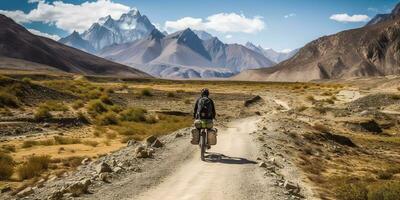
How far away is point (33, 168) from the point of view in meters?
21.1

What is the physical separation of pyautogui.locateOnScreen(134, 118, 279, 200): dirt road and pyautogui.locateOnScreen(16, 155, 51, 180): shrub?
21.5 feet

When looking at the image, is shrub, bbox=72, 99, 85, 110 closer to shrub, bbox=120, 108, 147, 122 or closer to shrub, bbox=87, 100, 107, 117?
shrub, bbox=87, 100, 107, 117

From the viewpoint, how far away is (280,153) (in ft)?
84.8

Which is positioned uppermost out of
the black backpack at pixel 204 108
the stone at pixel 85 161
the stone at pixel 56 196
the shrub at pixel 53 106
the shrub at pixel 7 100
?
the black backpack at pixel 204 108

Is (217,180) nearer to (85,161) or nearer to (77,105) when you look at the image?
(85,161)

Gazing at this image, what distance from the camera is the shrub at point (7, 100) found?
4350 centimetres

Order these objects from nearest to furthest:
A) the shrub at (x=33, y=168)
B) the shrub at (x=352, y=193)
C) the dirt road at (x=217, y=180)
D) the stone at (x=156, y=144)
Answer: the dirt road at (x=217, y=180)
the shrub at (x=352, y=193)
the shrub at (x=33, y=168)
the stone at (x=156, y=144)

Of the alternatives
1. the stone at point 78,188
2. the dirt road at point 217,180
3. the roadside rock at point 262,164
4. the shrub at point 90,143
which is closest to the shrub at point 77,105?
the shrub at point 90,143

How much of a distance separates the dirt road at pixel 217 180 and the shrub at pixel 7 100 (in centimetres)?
2700

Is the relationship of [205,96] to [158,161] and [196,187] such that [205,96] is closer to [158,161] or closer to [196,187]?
[158,161]

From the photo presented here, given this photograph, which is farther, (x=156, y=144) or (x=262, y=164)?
(x=156, y=144)

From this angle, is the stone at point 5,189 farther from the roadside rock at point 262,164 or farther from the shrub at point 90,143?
the shrub at point 90,143

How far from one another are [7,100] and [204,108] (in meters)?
29.5

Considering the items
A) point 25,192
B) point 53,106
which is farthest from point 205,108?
point 53,106
